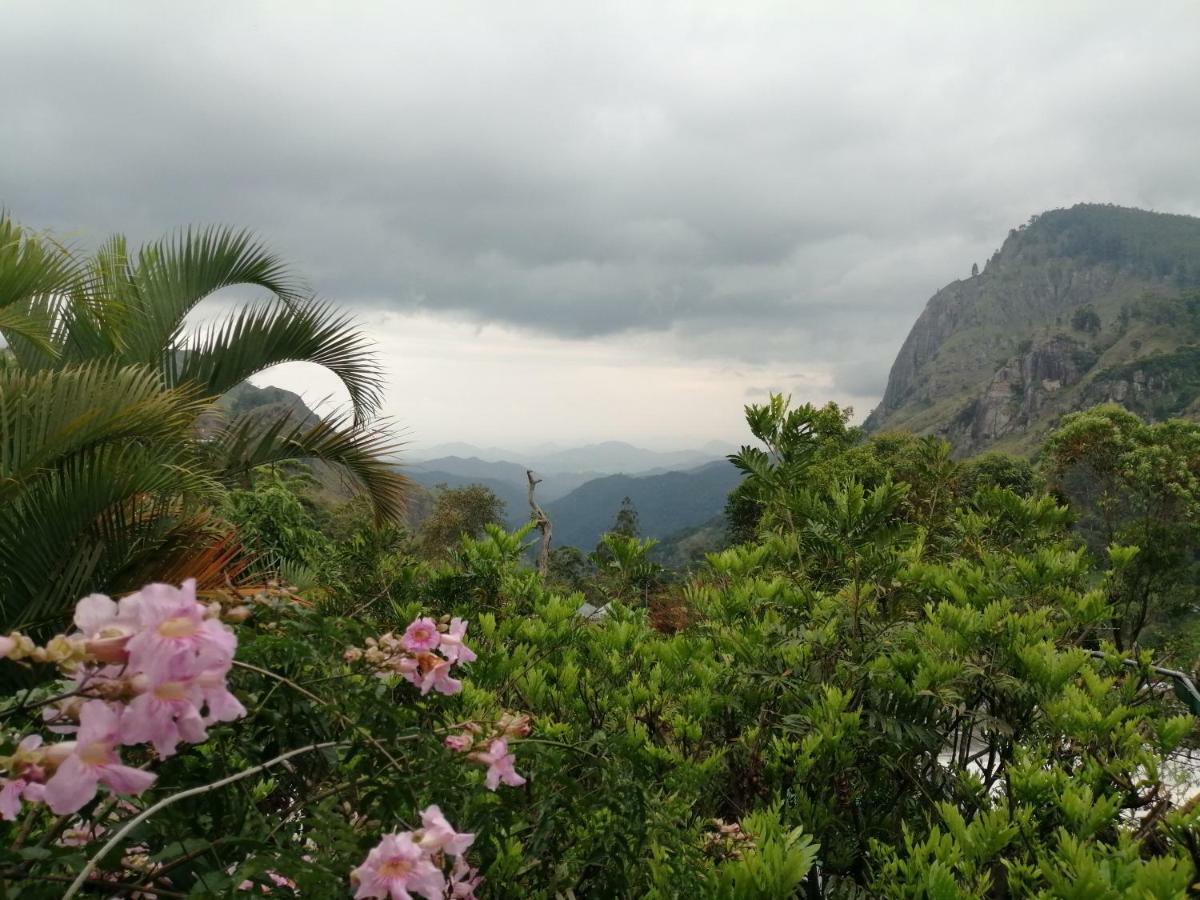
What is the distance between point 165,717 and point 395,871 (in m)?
0.35

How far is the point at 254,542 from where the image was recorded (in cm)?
572

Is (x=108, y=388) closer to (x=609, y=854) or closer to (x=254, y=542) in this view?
(x=609, y=854)

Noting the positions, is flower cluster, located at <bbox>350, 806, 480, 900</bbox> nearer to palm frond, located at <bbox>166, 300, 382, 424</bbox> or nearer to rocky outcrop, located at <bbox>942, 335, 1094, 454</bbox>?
palm frond, located at <bbox>166, 300, 382, 424</bbox>

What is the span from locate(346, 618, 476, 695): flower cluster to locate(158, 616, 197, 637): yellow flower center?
0.54 meters

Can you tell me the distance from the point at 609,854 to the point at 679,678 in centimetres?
90

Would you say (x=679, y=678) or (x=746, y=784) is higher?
(x=679, y=678)

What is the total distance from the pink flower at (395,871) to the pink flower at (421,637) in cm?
42

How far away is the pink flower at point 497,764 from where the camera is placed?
1.18 m

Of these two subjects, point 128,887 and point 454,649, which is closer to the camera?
point 128,887

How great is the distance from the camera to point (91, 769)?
752mm

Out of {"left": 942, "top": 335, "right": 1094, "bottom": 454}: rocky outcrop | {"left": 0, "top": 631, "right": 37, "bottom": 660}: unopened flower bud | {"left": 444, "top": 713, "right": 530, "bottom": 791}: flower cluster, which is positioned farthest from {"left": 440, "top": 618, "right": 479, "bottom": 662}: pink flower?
{"left": 942, "top": 335, "right": 1094, "bottom": 454}: rocky outcrop

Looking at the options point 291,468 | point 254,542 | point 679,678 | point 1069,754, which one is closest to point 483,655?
point 679,678

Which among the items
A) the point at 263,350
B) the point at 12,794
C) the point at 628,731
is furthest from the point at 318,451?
the point at 12,794

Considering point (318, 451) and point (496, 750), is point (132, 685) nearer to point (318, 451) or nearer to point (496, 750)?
point (496, 750)
